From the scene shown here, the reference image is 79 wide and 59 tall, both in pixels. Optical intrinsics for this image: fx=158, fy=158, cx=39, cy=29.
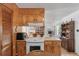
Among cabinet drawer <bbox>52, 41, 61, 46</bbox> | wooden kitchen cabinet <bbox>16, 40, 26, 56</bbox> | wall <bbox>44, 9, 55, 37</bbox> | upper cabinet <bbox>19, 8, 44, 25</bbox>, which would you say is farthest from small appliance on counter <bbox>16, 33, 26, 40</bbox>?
wall <bbox>44, 9, 55, 37</bbox>

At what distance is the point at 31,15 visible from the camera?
4953mm

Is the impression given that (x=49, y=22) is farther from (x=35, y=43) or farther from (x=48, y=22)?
(x=35, y=43)

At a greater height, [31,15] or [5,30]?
[31,15]

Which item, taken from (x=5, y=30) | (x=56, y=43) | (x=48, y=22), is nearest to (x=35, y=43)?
(x=56, y=43)

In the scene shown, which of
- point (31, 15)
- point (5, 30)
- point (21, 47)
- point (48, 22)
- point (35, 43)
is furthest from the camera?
point (48, 22)

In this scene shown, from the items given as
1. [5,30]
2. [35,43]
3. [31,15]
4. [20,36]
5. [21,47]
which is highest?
[31,15]

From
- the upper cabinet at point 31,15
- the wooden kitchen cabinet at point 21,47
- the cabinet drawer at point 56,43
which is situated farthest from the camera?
the upper cabinet at point 31,15

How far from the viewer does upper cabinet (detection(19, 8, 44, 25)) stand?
4.87 m

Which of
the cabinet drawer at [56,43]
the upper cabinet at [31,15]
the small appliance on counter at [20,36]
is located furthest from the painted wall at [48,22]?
the small appliance on counter at [20,36]

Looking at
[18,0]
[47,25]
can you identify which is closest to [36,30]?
[47,25]

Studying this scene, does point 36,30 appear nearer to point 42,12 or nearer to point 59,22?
point 42,12

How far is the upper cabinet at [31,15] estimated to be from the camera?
4.87 m

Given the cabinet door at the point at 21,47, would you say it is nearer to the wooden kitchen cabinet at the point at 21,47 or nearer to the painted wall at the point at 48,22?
the wooden kitchen cabinet at the point at 21,47

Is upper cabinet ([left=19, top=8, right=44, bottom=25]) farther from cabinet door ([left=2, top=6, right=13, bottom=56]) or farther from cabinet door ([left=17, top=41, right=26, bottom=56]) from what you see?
cabinet door ([left=2, top=6, right=13, bottom=56])
